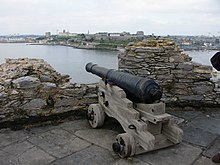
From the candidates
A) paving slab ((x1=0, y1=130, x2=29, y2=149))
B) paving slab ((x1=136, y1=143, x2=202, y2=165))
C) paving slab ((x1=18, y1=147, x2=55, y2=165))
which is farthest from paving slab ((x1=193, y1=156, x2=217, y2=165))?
paving slab ((x1=0, y1=130, x2=29, y2=149))

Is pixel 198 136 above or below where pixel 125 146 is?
below

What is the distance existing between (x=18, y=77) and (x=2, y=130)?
2.75 ft

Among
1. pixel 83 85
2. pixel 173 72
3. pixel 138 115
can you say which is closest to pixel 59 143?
pixel 138 115

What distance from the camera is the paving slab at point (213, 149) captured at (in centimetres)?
298

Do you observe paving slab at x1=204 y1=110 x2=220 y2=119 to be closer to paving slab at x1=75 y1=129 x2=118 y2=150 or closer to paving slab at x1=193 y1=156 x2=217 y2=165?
paving slab at x1=193 y1=156 x2=217 y2=165

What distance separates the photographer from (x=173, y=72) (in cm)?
464

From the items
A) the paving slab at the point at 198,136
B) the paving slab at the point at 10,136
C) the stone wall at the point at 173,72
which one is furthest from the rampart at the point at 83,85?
the paving slab at the point at 198,136

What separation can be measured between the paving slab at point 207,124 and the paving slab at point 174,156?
742 millimetres

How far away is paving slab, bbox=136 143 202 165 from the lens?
110 inches

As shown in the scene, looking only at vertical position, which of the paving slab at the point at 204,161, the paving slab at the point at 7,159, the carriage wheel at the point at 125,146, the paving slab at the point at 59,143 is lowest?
the paving slab at the point at 204,161

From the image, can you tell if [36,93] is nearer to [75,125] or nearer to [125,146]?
[75,125]

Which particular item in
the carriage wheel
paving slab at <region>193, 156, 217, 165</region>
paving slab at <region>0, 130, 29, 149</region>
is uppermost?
the carriage wheel

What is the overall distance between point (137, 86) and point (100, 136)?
3.21 feet

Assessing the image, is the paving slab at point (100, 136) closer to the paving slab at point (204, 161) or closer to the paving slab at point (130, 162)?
the paving slab at point (130, 162)
